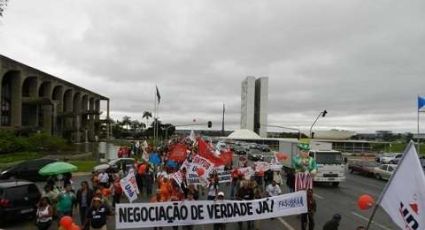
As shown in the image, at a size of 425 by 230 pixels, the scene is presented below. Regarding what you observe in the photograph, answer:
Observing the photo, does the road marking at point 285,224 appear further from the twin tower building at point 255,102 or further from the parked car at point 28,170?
the twin tower building at point 255,102

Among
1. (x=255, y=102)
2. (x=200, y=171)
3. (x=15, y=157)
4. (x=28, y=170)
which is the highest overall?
(x=255, y=102)

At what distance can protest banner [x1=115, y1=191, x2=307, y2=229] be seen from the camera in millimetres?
12133

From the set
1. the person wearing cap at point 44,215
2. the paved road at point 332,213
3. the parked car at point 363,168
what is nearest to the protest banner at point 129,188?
the paved road at point 332,213

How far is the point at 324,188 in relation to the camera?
30.4 meters

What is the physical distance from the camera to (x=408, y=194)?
745 cm

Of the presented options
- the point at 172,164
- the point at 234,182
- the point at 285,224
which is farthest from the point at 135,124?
the point at 285,224

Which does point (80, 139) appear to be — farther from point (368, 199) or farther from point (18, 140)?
point (368, 199)

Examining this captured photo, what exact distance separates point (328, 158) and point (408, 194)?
24003 mm

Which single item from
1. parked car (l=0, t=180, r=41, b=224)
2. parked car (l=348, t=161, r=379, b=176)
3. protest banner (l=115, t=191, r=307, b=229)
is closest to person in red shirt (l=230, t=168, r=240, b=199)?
protest banner (l=115, t=191, r=307, b=229)

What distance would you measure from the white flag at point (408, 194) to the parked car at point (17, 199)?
1177 cm

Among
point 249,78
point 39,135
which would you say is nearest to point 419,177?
point 39,135

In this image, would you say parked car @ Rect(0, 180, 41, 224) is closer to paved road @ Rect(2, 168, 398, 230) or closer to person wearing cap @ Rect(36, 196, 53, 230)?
paved road @ Rect(2, 168, 398, 230)

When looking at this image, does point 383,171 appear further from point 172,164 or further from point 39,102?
point 39,102

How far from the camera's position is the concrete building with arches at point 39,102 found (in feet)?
231
